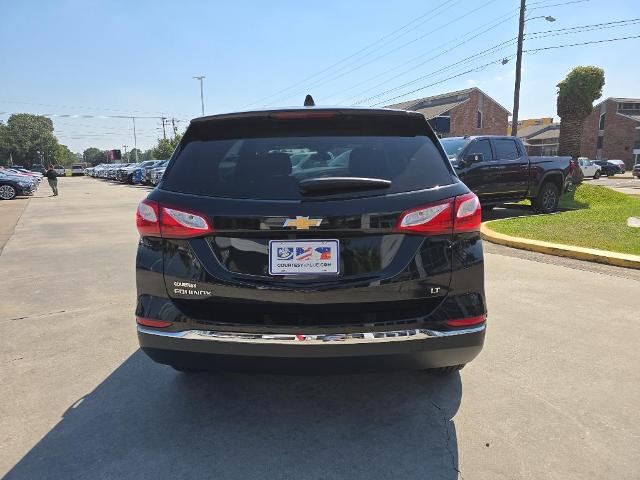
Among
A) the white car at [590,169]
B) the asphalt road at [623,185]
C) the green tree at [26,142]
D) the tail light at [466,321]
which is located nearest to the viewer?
the tail light at [466,321]

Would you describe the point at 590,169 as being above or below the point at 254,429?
below

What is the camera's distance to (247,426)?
2.57 metres

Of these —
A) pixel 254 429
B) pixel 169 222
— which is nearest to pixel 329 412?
pixel 254 429

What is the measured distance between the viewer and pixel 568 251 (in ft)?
22.5

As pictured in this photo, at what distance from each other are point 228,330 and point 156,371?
138cm

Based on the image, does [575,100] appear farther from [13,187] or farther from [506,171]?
[13,187]

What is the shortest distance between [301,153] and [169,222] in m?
0.85

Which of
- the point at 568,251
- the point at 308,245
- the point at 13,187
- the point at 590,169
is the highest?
the point at 308,245

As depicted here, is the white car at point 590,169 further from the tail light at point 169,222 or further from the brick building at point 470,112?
the tail light at point 169,222

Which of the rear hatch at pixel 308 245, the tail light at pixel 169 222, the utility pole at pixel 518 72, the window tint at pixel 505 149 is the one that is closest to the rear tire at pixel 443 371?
the rear hatch at pixel 308 245

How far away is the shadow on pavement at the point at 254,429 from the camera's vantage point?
222cm

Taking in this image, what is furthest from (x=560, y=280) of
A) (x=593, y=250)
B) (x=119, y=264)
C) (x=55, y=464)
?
(x=119, y=264)

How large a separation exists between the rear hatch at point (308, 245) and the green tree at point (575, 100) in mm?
17240

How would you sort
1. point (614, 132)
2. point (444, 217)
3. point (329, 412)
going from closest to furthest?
point (444, 217) → point (329, 412) → point (614, 132)
